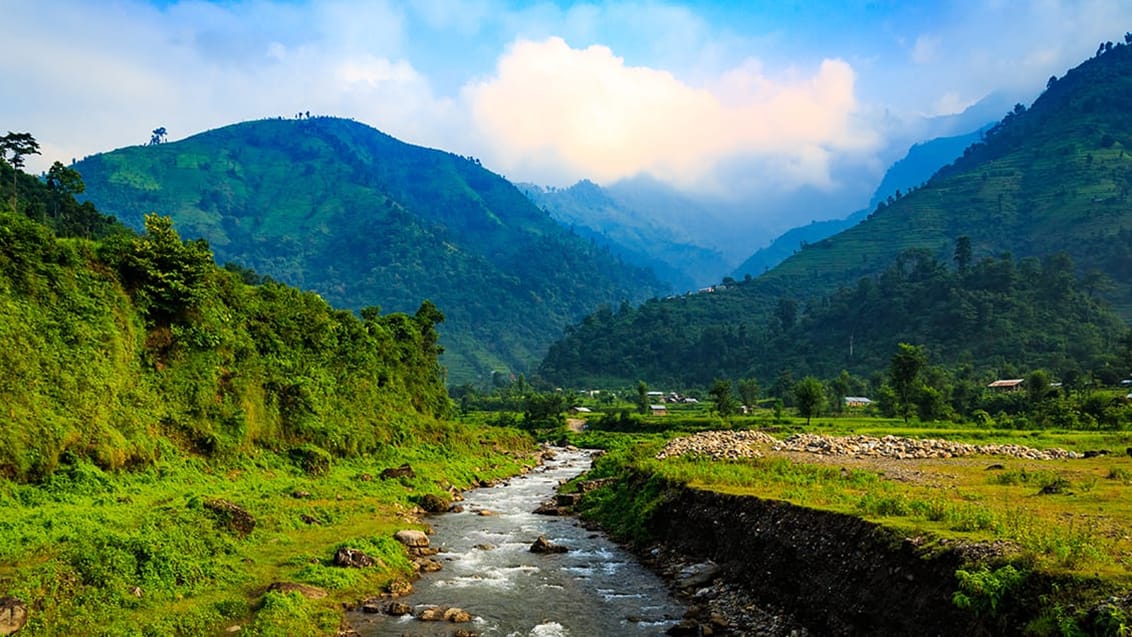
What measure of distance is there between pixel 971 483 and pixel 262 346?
42221 millimetres

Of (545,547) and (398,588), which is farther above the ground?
(398,588)

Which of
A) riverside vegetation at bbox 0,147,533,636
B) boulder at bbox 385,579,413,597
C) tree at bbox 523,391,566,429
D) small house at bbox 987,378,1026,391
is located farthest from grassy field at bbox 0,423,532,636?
small house at bbox 987,378,1026,391

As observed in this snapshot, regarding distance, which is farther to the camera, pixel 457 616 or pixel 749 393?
pixel 749 393

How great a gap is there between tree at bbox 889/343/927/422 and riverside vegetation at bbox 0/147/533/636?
61526mm

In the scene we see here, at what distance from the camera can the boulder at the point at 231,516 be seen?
80.1ft

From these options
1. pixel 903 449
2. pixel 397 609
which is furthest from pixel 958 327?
pixel 397 609

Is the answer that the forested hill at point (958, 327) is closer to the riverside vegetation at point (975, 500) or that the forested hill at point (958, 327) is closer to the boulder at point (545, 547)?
the riverside vegetation at point (975, 500)

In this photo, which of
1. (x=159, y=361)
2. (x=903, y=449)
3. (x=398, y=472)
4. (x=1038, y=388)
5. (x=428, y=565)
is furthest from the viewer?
(x=1038, y=388)

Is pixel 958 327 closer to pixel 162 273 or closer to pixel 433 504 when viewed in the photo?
pixel 433 504

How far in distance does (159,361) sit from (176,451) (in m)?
5.43

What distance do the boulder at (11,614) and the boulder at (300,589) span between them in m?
6.37

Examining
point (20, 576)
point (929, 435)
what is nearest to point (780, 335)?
point (929, 435)

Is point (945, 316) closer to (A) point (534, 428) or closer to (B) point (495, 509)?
(A) point (534, 428)

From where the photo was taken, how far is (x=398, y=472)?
146 feet
